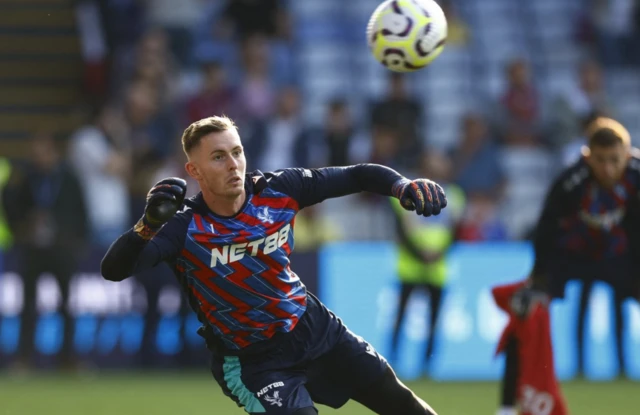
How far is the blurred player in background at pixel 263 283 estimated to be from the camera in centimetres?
583

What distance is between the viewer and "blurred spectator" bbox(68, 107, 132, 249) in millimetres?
14117

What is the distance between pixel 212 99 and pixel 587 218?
24.3 feet

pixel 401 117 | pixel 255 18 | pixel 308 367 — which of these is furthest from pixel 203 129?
pixel 255 18

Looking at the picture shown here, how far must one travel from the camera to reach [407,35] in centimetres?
722

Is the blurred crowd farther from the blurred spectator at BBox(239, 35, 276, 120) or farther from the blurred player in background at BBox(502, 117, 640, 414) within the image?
the blurred player in background at BBox(502, 117, 640, 414)

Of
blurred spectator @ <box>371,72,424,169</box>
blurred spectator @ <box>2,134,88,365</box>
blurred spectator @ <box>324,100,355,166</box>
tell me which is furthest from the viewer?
blurred spectator @ <box>371,72,424,169</box>

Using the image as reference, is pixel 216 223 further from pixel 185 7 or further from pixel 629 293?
pixel 185 7

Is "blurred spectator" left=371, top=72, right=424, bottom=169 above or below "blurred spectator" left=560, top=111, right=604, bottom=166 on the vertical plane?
above

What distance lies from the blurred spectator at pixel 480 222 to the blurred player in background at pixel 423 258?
74cm

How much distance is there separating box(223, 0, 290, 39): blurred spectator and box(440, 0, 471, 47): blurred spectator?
2.58 m

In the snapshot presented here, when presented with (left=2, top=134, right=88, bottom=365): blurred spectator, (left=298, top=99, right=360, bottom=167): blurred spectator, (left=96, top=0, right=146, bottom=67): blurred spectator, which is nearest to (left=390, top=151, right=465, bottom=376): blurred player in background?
(left=298, top=99, right=360, bottom=167): blurred spectator

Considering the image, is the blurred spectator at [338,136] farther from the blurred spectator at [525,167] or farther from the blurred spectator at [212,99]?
the blurred spectator at [525,167]

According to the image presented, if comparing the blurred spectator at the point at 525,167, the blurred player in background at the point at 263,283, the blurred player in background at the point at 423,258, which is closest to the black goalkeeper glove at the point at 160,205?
the blurred player in background at the point at 263,283

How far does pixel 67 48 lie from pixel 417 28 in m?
11.3
